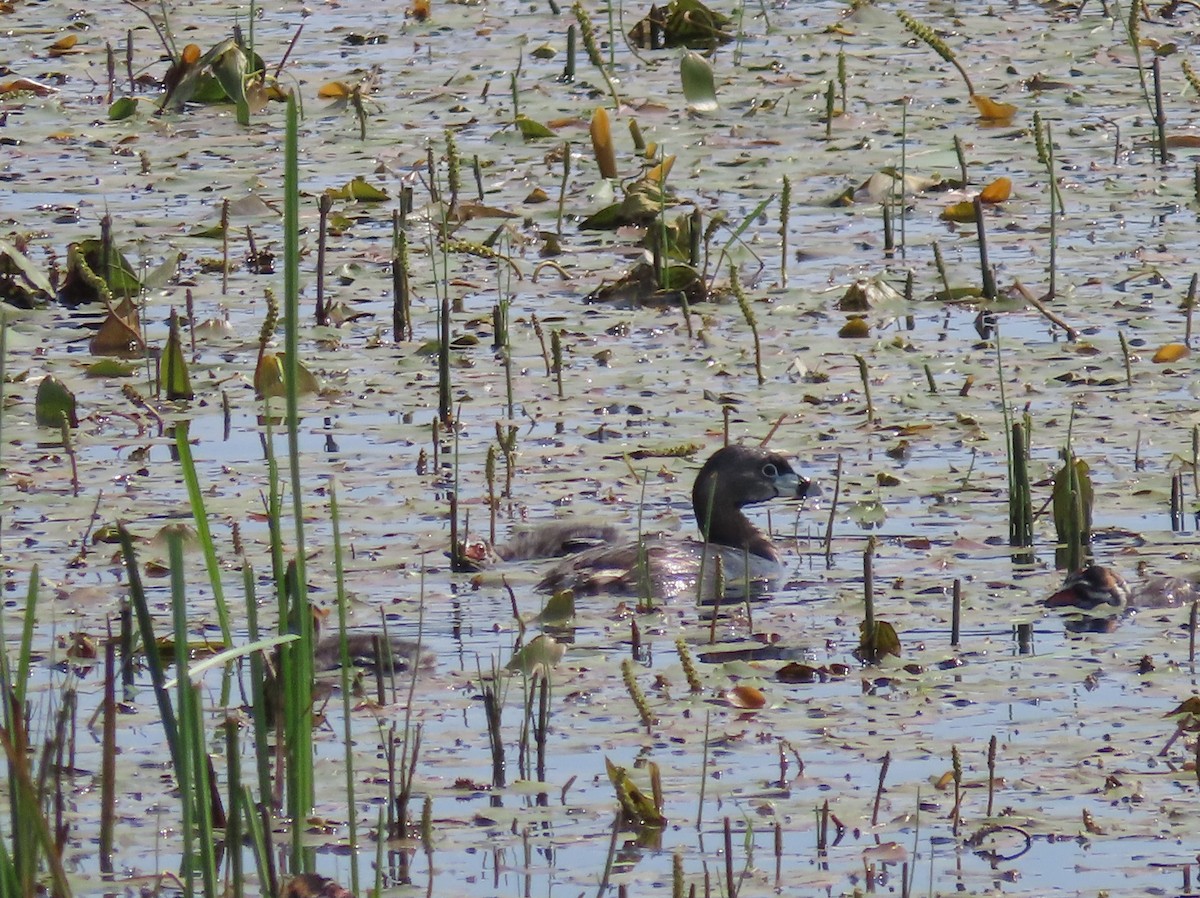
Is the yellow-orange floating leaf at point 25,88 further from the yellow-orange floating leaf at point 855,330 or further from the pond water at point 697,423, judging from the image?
the yellow-orange floating leaf at point 855,330

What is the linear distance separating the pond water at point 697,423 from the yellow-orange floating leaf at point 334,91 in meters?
0.22

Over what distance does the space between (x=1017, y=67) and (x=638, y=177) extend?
10.1ft

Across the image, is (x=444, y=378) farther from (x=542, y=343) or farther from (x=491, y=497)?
(x=491, y=497)

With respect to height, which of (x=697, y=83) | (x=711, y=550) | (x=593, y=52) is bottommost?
(x=711, y=550)

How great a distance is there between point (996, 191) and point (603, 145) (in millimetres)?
1895

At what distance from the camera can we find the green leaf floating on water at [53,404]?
8.40 metres

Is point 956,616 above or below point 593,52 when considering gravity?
below

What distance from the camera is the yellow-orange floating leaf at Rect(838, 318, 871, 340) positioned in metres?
9.48

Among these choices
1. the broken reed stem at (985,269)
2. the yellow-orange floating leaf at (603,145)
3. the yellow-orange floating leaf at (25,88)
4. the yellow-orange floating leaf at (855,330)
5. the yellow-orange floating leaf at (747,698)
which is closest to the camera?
the yellow-orange floating leaf at (747,698)

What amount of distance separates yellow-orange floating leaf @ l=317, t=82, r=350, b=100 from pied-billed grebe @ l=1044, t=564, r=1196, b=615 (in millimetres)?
7747

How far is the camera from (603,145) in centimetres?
1190

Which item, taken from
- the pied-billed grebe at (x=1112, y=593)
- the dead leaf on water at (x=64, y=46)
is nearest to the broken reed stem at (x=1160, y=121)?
the pied-billed grebe at (x=1112, y=593)

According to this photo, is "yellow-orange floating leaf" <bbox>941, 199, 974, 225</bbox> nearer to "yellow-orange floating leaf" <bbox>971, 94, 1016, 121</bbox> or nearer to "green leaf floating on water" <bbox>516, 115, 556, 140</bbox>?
"yellow-orange floating leaf" <bbox>971, 94, 1016, 121</bbox>

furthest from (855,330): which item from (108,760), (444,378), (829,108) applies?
(108,760)
